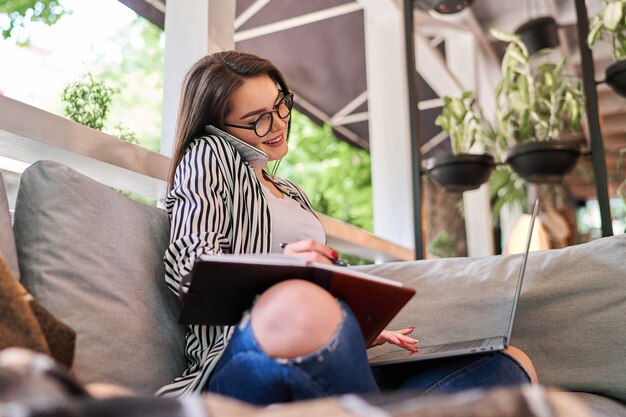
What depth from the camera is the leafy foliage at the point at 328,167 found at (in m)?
5.02

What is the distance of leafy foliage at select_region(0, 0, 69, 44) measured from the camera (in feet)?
4.90

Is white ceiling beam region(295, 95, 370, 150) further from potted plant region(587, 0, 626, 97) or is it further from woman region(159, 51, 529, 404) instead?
woman region(159, 51, 529, 404)

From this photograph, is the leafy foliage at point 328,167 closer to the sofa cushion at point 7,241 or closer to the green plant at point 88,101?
the green plant at point 88,101

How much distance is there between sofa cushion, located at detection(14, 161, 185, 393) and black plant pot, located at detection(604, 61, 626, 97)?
1.88 meters

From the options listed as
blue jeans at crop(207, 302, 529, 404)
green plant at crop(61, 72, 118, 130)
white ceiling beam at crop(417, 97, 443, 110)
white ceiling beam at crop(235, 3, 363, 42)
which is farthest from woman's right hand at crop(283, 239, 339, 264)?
white ceiling beam at crop(417, 97, 443, 110)

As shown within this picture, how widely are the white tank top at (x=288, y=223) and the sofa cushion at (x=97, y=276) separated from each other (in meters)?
0.30

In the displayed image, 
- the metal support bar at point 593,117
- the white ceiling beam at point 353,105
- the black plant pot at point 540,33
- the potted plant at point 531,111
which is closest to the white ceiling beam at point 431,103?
the white ceiling beam at point 353,105

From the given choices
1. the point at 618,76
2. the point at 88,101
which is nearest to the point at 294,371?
the point at 88,101

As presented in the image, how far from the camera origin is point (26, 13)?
1546 mm

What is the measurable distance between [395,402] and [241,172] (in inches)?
35.8

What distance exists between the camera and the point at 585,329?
4.91 feet

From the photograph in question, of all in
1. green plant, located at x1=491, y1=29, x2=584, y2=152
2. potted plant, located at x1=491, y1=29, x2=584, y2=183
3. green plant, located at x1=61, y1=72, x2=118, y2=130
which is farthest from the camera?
green plant, located at x1=491, y1=29, x2=584, y2=152

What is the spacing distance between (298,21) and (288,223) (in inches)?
106

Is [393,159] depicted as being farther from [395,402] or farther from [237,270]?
[395,402]
